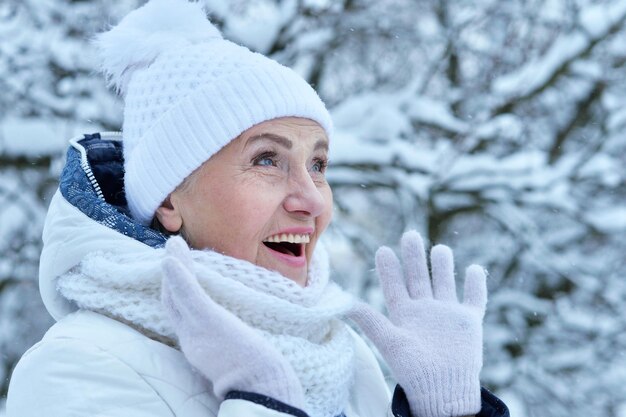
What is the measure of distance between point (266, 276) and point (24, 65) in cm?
464

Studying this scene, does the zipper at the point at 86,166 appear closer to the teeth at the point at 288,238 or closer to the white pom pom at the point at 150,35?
the white pom pom at the point at 150,35

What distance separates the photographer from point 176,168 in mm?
1670

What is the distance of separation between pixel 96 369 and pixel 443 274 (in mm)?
941

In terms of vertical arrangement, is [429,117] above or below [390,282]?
below

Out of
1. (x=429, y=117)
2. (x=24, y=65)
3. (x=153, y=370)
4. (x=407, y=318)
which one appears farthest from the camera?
(x=429, y=117)

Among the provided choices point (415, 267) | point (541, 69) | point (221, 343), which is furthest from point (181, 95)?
point (541, 69)

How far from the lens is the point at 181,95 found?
1.69 m

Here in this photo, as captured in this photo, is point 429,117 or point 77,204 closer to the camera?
point 77,204

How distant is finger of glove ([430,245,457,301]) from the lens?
6.37 feet

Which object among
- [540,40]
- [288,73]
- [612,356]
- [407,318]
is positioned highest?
[288,73]

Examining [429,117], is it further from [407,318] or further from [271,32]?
[407,318]

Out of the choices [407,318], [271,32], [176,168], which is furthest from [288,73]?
[271,32]

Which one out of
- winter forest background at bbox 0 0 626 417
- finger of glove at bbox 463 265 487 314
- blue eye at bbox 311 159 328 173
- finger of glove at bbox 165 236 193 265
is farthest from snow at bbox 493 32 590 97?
finger of glove at bbox 165 236 193 265

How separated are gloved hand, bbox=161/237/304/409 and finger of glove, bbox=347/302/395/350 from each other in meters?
0.51
